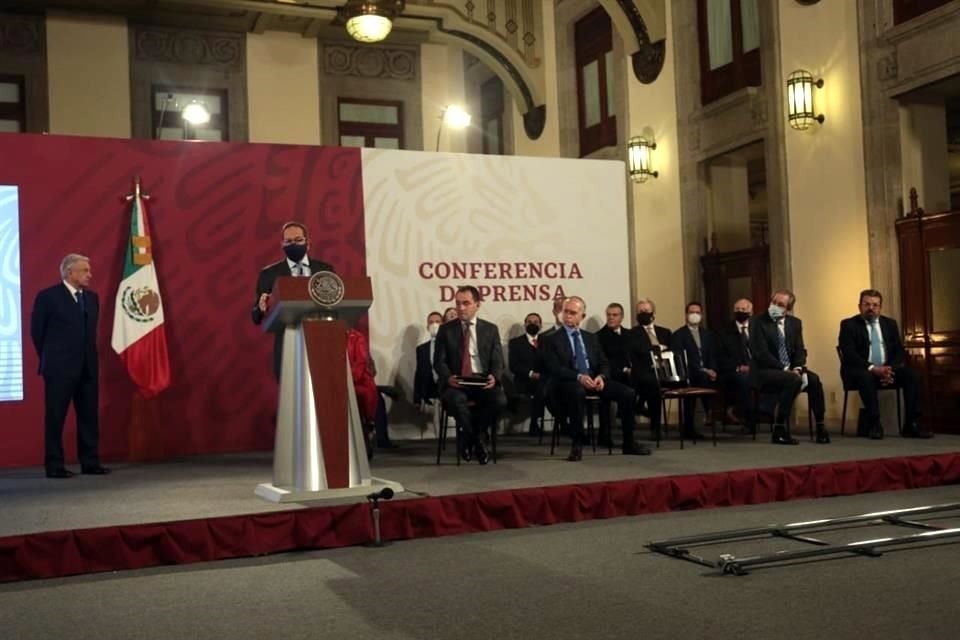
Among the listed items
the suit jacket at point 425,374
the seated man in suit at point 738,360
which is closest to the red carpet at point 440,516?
the seated man in suit at point 738,360

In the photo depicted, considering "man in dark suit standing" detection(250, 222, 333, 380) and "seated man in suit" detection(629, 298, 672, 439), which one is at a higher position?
"man in dark suit standing" detection(250, 222, 333, 380)

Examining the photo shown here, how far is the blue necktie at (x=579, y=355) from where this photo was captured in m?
6.47

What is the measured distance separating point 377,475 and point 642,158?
6279mm

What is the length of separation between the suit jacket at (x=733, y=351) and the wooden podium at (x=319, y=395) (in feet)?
12.8

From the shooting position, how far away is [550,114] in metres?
12.9

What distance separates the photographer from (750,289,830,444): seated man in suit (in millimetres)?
7121

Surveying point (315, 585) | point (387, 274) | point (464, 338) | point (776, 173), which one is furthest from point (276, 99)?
point (315, 585)

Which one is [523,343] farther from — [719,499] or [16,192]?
[16,192]

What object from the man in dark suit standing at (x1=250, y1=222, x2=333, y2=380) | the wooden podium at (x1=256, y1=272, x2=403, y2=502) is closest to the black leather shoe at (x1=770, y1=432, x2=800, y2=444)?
the man in dark suit standing at (x1=250, y1=222, x2=333, y2=380)

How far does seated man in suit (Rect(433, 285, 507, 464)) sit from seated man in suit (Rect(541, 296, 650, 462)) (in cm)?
37

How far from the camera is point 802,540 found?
403 centimetres

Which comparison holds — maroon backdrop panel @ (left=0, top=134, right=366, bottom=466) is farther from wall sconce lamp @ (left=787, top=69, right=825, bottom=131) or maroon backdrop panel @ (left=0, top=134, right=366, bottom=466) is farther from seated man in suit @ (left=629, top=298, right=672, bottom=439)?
wall sconce lamp @ (left=787, top=69, right=825, bottom=131)

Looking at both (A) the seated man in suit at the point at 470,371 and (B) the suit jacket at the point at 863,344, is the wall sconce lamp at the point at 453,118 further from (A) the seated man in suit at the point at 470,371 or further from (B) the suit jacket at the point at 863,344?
(A) the seated man in suit at the point at 470,371

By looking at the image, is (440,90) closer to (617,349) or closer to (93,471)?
(617,349)
